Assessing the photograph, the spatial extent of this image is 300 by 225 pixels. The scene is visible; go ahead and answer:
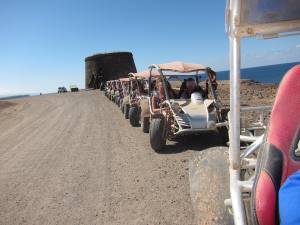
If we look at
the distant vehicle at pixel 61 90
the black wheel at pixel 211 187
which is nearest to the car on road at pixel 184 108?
the black wheel at pixel 211 187

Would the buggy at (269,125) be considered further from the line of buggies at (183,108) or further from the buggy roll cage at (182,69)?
the buggy roll cage at (182,69)

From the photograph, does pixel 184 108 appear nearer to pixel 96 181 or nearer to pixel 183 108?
pixel 183 108

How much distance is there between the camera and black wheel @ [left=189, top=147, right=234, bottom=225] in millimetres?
2730

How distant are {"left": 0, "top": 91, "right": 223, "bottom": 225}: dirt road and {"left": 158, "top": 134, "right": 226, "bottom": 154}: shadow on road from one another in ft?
0.08

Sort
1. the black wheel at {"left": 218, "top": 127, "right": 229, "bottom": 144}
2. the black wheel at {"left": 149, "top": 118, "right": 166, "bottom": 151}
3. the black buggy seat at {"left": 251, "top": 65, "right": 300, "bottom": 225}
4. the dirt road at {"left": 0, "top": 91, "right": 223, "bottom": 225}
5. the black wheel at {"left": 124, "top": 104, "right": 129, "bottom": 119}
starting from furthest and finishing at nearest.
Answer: the black wheel at {"left": 124, "top": 104, "right": 129, "bottom": 119}, the black wheel at {"left": 218, "top": 127, "right": 229, "bottom": 144}, the black wheel at {"left": 149, "top": 118, "right": 166, "bottom": 151}, the dirt road at {"left": 0, "top": 91, "right": 223, "bottom": 225}, the black buggy seat at {"left": 251, "top": 65, "right": 300, "bottom": 225}

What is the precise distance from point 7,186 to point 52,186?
90cm

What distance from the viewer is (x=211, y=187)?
113 inches

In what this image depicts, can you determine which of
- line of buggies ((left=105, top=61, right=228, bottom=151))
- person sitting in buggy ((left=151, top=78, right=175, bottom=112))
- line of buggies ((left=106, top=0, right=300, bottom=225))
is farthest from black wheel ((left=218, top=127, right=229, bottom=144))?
line of buggies ((left=106, top=0, right=300, bottom=225))

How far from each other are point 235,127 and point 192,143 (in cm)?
707

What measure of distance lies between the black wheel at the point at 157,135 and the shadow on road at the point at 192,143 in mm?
176

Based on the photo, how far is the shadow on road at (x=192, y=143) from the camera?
339 inches

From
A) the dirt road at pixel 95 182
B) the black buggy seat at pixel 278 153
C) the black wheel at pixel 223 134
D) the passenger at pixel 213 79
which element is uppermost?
the passenger at pixel 213 79

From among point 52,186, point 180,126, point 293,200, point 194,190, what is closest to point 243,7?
point 293,200

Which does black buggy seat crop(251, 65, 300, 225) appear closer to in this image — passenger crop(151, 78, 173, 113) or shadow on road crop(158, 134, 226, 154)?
shadow on road crop(158, 134, 226, 154)
